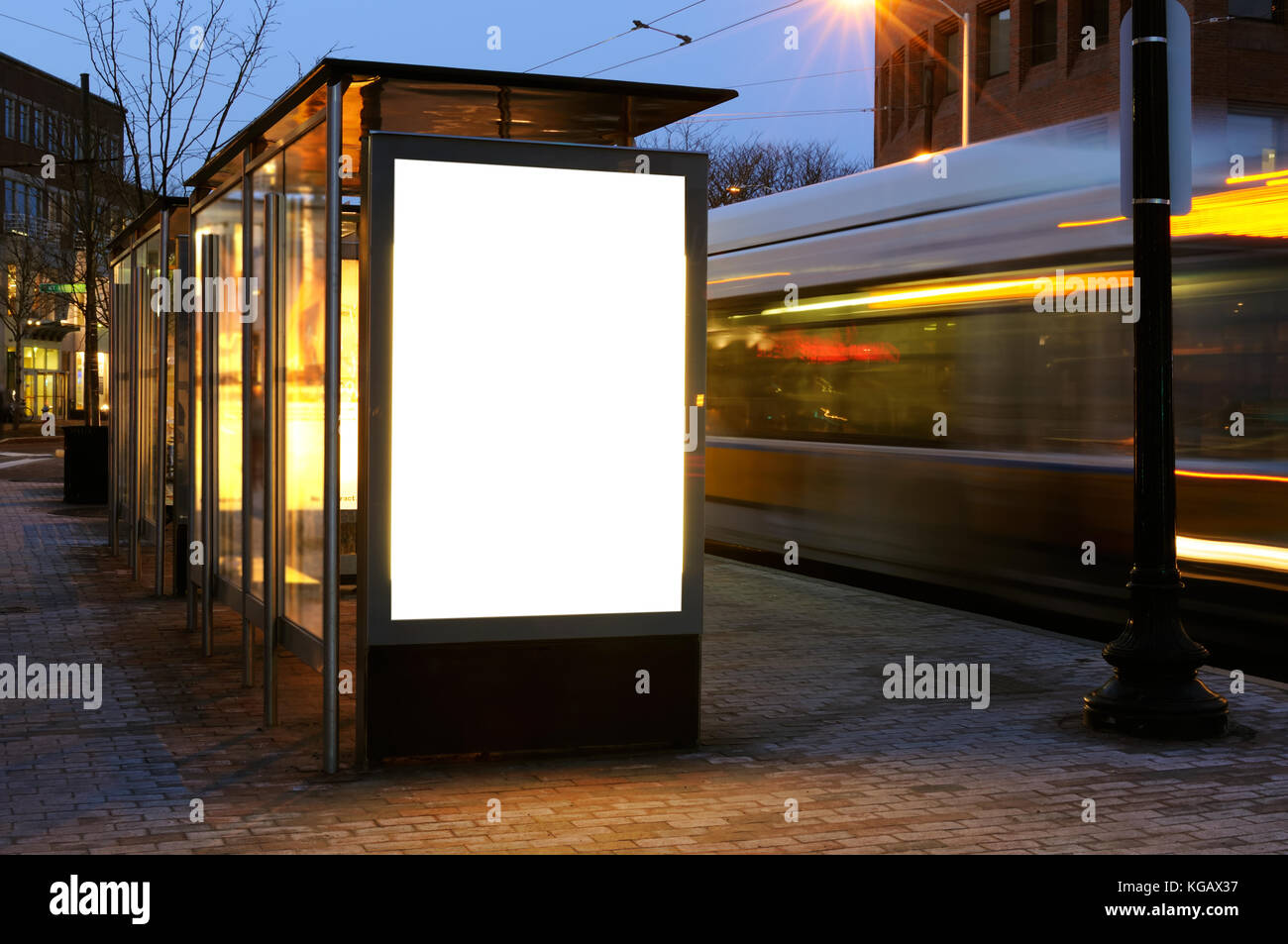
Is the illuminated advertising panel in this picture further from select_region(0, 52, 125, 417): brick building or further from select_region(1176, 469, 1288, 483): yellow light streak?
select_region(0, 52, 125, 417): brick building

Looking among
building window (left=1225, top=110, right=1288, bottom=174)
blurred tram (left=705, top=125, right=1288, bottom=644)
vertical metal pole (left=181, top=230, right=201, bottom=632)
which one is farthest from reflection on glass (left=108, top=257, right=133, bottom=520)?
building window (left=1225, top=110, right=1288, bottom=174)

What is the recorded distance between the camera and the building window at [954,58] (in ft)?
124

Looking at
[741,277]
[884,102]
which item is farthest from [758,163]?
[741,277]

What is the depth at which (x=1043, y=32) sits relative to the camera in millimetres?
34562

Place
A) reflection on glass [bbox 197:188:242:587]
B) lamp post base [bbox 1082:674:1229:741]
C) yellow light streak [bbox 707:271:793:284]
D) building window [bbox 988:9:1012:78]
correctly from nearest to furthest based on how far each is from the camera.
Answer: lamp post base [bbox 1082:674:1229:741] < reflection on glass [bbox 197:188:242:587] < yellow light streak [bbox 707:271:793:284] < building window [bbox 988:9:1012:78]

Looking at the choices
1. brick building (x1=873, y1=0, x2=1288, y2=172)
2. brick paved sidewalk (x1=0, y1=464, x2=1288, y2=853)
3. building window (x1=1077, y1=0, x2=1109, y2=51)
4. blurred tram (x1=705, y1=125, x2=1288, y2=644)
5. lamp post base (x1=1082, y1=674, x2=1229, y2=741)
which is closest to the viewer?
brick paved sidewalk (x1=0, y1=464, x2=1288, y2=853)

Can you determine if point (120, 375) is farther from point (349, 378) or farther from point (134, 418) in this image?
point (349, 378)

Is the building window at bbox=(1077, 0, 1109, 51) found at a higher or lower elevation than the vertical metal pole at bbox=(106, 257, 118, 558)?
higher

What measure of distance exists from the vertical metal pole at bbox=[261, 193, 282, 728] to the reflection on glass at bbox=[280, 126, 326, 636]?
58 millimetres

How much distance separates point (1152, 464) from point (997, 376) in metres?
3.85

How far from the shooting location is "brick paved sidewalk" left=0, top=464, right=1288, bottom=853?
5.62 m

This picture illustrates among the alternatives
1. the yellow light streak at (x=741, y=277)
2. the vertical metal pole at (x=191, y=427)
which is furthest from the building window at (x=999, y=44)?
the vertical metal pole at (x=191, y=427)
